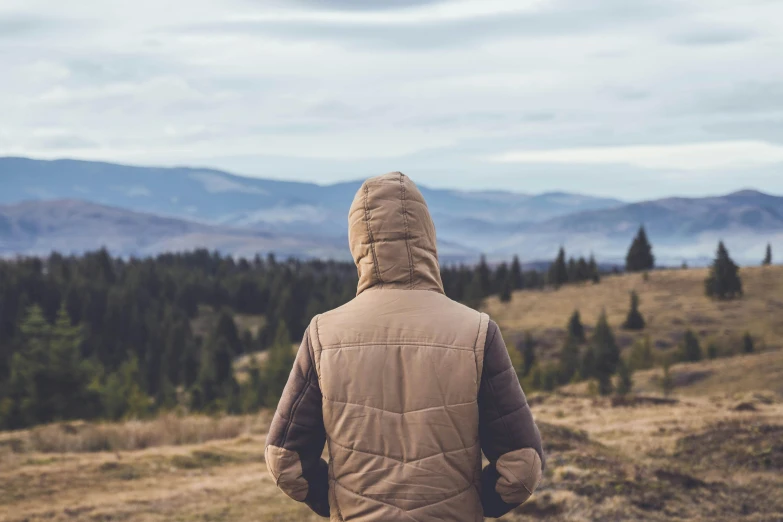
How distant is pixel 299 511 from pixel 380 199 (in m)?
10.3

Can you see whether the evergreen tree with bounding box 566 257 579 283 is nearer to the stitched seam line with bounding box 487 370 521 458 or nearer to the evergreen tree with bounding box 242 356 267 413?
the evergreen tree with bounding box 242 356 267 413

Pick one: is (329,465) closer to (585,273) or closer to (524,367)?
(524,367)

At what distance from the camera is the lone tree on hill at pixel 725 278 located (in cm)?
9850

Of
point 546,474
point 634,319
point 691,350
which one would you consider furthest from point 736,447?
point 634,319

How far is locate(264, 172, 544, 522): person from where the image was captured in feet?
14.8

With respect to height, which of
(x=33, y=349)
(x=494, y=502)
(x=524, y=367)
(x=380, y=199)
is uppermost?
(x=380, y=199)

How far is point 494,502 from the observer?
478 cm

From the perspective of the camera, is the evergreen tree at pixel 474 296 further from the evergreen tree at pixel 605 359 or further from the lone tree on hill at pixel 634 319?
the evergreen tree at pixel 605 359

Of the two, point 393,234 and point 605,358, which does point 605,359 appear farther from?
→ point 393,234

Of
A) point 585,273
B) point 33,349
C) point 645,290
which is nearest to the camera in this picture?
point 33,349

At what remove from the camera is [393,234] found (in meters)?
4.64

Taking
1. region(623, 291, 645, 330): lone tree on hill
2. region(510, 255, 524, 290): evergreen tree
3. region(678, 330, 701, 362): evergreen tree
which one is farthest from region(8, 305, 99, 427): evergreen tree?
region(510, 255, 524, 290): evergreen tree

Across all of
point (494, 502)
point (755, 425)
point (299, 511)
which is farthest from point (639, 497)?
point (494, 502)

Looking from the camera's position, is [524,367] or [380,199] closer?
[380,199]
